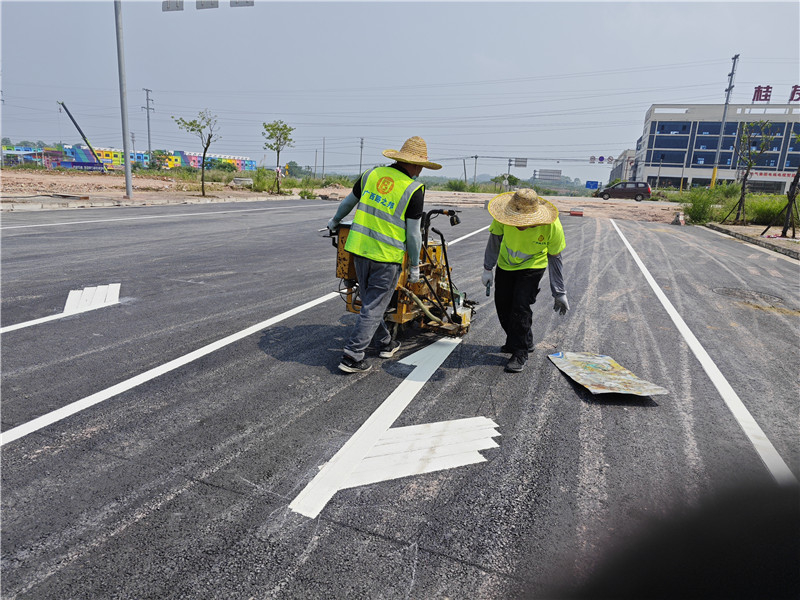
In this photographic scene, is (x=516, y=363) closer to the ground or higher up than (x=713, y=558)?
higher up

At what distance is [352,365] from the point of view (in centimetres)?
433

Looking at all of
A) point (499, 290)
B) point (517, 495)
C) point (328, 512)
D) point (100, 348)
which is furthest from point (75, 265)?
point (517, 495)

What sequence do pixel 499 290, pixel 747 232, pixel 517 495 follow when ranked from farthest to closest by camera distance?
pixel 747 232 → pixel 499 290 → pixel 517 495

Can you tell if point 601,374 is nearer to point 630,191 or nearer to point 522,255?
point 522,255

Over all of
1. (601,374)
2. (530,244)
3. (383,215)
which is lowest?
(601,374)

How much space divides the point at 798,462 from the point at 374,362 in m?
3.16

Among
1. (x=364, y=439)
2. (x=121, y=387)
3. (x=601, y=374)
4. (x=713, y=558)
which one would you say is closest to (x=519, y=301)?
(x=601, y=374)

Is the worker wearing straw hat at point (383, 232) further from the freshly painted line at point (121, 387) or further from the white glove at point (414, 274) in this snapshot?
the freshly painted line at point (121, 387)

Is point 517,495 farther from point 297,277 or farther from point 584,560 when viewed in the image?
point 297,277

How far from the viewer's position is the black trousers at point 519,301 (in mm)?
4707

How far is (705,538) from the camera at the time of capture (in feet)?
8.21

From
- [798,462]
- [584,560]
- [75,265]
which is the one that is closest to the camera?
[584,560]

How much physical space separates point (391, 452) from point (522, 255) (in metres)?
2.39

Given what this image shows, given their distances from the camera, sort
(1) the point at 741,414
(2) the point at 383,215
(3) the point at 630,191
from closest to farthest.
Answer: (1) the point at 741,414 < (2) the point at 383,215 < (3) the point at 630,191
